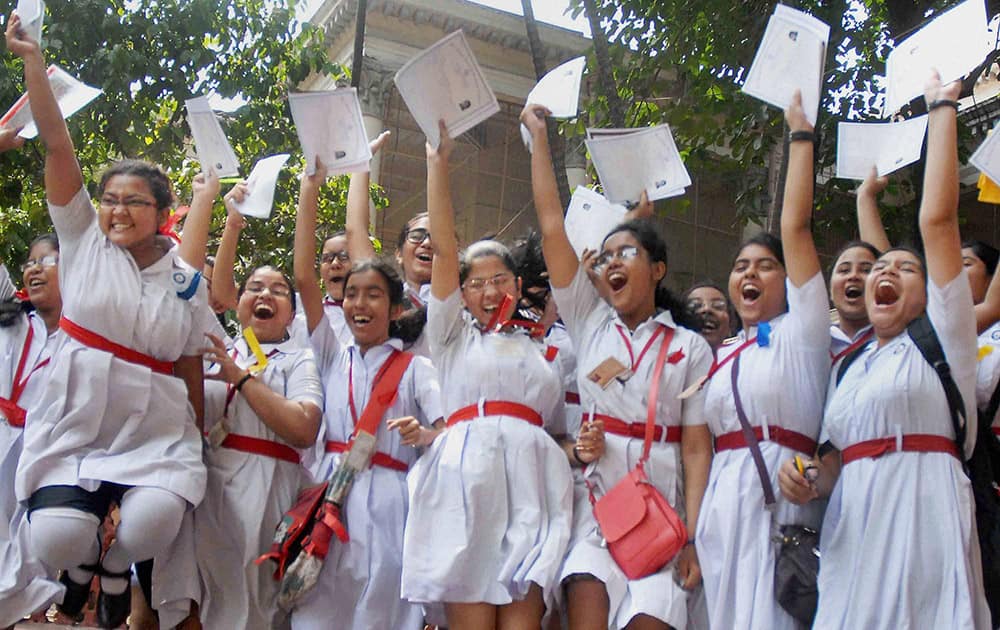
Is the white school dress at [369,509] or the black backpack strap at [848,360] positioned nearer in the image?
the black backpack strap at [848,360]

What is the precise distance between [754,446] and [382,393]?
5.20ft

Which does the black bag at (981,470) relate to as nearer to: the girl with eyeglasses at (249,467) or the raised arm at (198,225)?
the girl with eyeglasses at (249,467)

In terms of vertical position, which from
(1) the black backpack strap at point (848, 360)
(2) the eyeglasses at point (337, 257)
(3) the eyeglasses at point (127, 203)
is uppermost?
(2) the eyeglasses at point (337, 257)

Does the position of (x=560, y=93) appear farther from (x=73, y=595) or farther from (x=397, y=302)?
(x=73, y=595)

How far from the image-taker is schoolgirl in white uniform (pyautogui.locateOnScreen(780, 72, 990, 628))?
358cm

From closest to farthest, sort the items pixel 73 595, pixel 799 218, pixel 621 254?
pixel 799 218
pixel 73 595
pixel 621 254

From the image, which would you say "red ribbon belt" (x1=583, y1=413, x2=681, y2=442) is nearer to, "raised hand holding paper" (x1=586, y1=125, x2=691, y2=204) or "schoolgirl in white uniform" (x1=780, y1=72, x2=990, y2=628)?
"schoolgirl in white uniform" (x1=780, y1=72, x2=990, y2=628)

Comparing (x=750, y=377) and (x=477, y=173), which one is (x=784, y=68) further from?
(x=477, y=173)

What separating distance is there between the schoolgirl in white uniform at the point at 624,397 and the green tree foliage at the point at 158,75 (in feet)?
12.8

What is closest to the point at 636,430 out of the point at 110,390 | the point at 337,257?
the point at 110,390

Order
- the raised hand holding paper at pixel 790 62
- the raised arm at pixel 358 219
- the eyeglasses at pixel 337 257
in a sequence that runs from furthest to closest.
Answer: the eyeglasses at pixel 337 257
the raised arm at pixel 358 219
the raised hand holding paper at pixel 790 62

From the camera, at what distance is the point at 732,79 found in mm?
9000

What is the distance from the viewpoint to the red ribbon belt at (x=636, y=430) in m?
4.18

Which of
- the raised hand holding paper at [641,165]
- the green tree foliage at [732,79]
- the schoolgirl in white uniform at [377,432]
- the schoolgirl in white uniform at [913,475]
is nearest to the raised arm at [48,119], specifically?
the schoolgirl in white uniform at [377,432]
